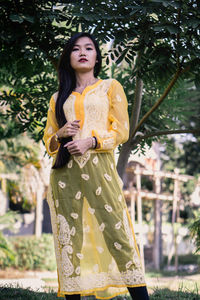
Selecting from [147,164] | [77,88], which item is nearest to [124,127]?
[77,88]

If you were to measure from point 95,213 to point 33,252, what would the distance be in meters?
10.0

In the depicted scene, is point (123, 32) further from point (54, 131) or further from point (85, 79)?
point (54, 131)

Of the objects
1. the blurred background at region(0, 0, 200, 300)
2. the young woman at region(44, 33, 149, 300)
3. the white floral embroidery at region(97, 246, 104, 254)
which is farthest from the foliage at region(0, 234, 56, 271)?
the white floral embroidery at region(97, 246, 104, 254)

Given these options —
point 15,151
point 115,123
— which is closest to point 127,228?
point 115,123

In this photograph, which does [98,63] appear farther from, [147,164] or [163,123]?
[147,164]

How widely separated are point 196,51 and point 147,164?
441 inches

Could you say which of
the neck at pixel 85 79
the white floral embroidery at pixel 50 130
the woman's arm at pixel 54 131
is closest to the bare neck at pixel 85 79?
the neck at pixel 85 79

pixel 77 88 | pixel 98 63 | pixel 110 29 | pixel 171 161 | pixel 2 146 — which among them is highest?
pixel 110 29

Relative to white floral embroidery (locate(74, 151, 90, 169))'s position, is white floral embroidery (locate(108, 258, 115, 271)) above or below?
below

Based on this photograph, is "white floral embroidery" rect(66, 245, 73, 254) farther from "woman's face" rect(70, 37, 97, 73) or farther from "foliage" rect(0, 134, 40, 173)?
"foliage" rect(0, 134, 40, 173)

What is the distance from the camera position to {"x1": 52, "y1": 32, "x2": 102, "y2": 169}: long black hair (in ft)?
8.51

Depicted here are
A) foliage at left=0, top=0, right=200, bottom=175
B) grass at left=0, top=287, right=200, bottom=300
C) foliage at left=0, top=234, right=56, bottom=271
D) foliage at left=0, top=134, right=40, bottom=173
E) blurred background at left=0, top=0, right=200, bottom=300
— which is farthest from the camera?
foliage at left=0, top=234, right=56, bottom=271

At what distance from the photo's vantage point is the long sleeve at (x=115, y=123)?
2.55 metres

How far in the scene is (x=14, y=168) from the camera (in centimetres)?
874
